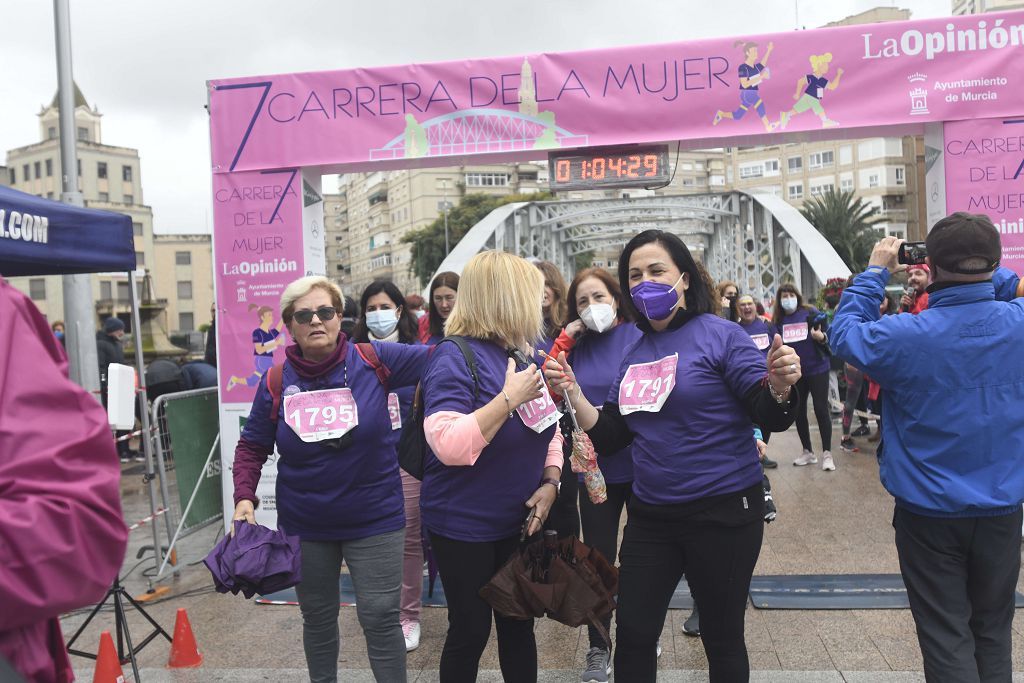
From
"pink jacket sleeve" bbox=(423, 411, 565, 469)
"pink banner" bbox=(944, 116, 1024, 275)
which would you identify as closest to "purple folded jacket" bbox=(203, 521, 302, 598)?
"pink jacket sleeve" bbox=(423, 411, 565, 469)

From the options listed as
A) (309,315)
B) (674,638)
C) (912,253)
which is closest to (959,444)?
(912,253)

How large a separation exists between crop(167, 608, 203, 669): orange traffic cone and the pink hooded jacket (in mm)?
3502

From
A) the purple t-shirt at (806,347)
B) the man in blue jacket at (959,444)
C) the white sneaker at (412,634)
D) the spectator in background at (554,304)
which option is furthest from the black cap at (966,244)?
the purple t-shirt at (806,347)

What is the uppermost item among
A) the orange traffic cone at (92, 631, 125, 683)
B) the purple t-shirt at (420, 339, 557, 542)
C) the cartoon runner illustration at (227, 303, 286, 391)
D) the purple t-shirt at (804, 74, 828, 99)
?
the purple t-shirt at (804, 74, 828, 99)

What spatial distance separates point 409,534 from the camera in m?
4.88

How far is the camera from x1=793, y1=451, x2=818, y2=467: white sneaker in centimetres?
942

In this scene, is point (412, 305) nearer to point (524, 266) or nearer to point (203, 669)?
point (203, 669)

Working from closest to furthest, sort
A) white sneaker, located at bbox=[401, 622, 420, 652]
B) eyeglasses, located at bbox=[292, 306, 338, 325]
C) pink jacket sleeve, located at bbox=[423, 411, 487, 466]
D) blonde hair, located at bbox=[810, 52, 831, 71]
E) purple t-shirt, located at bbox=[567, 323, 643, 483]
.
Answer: pink jacket sleeve, located at bbox=[423, 411, 487, 466] → eyeglasses, located at bbox=[292, 306, 338, 325] → purple t-shirt, located at bbox=[567, 323, 643, 483] → white sneaker, located at bbox=[401, 622, 420, 652] → blonde hair, located at bbox=[810, 52, 831, 71]

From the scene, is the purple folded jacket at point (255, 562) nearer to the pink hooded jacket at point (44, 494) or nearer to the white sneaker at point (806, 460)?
the pink hooded jacket at point (44, 494)

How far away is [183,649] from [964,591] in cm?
373

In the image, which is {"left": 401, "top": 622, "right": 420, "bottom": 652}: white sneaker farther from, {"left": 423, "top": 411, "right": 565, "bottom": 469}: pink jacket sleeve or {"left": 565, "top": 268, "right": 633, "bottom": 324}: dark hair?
{"left": 423, "top": 411, "right": 565, "bottom": 469}: pink jacket sleeve

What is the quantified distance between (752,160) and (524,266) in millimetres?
96673

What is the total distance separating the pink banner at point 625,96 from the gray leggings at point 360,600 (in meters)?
3.95

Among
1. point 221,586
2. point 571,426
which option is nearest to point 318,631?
point 221,586
